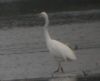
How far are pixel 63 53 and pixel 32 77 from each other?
104 centimetres

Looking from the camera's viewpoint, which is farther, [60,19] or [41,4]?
[41,4]

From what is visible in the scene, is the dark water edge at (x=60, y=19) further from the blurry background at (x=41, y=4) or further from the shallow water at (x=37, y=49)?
the blurry background at (x=41, y=4)

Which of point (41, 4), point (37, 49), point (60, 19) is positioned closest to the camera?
point (37, 49)

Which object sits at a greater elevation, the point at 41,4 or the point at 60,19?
the point at 41,4

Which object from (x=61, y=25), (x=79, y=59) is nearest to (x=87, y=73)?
(x=79, y=59)

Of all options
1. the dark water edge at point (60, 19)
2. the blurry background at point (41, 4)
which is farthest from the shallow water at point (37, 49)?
the blurry background at point (41, 4)

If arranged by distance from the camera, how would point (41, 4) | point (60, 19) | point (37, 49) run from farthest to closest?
point (41, 4), point (60, 19), point (37, 49)

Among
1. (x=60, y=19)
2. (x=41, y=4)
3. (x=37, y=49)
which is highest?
(x=41, y=4)

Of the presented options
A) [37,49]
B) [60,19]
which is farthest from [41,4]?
[37,49]

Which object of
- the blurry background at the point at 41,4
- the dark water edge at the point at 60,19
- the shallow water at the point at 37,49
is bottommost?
the shallow water at the point at 37,49

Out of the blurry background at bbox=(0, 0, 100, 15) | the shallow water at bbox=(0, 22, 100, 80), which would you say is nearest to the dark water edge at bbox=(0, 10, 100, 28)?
the shallow water at bbox=(0, 22, 100, 80)

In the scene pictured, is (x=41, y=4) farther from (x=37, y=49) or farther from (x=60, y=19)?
(x=37, y=49)

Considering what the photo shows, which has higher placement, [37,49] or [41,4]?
[41,4]

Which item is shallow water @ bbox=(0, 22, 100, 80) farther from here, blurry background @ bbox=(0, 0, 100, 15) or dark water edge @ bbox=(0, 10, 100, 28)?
blurry background @ bbox=(0, 0, 100, 15)
